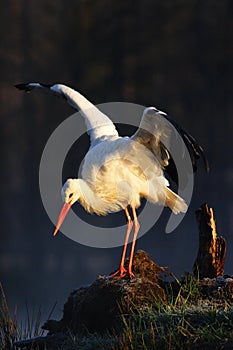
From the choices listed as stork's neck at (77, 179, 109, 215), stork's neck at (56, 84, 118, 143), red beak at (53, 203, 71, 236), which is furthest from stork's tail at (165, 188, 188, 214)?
red beak at (53, 203, 71, 236)

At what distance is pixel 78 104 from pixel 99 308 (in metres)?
2.30

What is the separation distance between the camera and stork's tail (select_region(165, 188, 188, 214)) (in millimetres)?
6707

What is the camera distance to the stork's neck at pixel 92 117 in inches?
271

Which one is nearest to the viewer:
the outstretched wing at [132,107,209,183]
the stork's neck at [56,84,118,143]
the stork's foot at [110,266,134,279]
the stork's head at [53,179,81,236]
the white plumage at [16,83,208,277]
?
the outstretched wing at [132,107,209,183]

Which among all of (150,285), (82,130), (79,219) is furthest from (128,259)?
(82,130)

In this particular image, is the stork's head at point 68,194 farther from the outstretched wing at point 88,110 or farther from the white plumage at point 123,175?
the outstretched wing at point 88,110

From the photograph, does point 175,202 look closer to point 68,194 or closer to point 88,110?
point 68,194

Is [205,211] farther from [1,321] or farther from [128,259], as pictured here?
[1,321]

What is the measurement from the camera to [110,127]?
6.96m

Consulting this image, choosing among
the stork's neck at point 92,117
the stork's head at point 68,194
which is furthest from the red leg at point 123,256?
the stork's neck at point 92,117

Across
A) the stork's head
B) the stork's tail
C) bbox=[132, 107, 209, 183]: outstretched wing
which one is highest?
bbox=[132, 107, 209, 183]: outstretched wing

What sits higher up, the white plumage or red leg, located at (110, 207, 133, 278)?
the white plumage

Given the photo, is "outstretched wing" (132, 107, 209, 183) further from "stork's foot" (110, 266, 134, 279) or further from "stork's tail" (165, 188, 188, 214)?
"stork's foot" (110, 266, 134, 279)

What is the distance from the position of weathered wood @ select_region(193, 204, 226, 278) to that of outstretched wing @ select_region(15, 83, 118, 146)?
104cm
